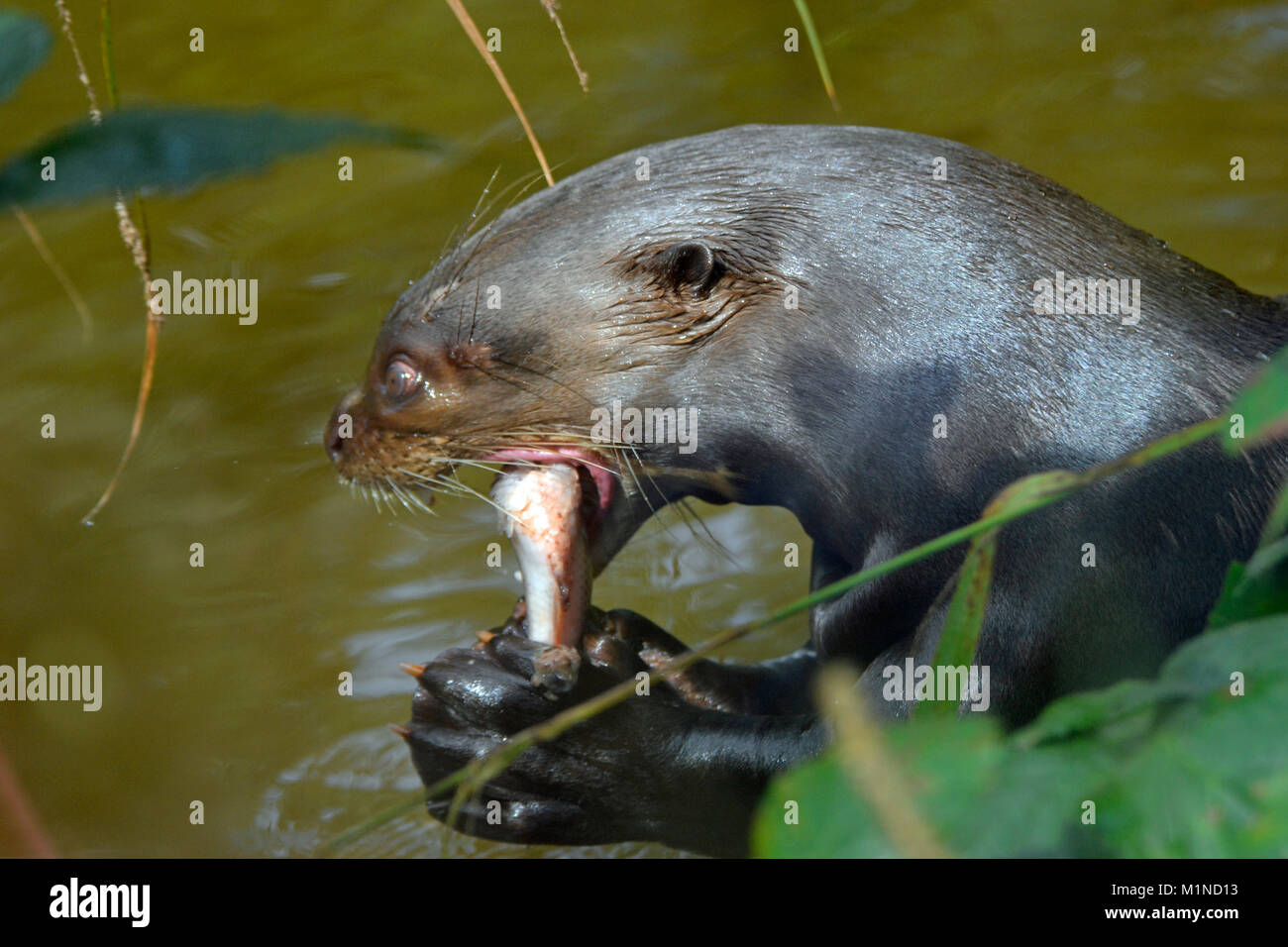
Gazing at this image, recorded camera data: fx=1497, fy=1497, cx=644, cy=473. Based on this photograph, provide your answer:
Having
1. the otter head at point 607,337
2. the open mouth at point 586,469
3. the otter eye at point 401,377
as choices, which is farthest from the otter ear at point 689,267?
the otter eye at point 401,377

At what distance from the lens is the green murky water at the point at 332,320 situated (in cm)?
391

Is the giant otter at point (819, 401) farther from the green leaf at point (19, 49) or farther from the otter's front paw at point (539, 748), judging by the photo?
the green leaf at point (19, 49)

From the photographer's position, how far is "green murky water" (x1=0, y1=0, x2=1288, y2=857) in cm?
391

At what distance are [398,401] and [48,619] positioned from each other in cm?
180

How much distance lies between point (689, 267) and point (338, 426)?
3.08 feet

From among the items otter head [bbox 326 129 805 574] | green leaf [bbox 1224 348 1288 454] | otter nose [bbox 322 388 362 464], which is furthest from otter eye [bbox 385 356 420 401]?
green leaf [bbox 1224 348 1288 454]

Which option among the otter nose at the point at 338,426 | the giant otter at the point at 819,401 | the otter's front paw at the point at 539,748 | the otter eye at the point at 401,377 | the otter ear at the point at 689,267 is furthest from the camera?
the otter nose at the point at 338,426

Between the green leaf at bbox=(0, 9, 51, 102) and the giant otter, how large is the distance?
5.20 ft

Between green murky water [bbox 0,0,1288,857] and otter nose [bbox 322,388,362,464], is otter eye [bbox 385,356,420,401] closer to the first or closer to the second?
otter nose [bbox 322,388,362,464]

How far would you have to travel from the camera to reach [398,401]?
9.85ft

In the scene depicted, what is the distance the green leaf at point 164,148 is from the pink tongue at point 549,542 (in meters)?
1.80

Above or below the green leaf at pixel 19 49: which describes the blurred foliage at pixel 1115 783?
below

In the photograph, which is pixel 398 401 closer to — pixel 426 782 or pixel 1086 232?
pixel 426 782

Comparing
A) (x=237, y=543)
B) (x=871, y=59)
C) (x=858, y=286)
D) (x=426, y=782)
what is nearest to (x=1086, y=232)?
(x=858, y=286)
